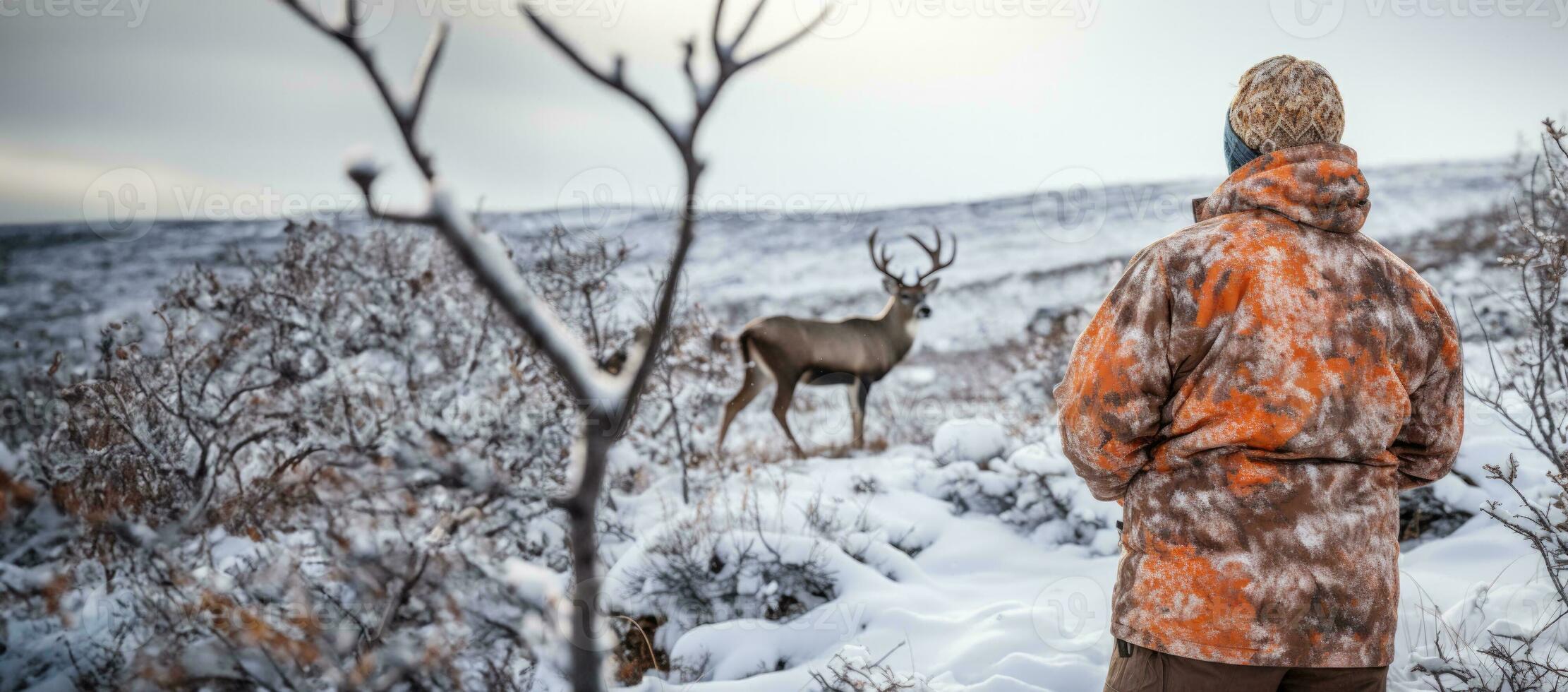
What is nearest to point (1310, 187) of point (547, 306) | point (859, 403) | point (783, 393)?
point (547, 306)

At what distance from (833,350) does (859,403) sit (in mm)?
651

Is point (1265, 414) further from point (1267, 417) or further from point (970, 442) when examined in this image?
point (970, 442)

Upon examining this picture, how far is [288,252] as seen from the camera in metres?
6.34

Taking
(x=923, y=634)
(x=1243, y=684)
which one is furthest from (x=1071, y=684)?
(x=1243, y=684)

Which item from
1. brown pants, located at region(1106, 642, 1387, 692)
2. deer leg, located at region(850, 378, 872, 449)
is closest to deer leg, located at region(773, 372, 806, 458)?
deer leg, located at region(850, 378, 872, 449)

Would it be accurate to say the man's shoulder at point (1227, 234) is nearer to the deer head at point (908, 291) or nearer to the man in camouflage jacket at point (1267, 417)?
the man in camouflage jacket at point (1267, 417)

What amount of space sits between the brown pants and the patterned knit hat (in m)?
1.08

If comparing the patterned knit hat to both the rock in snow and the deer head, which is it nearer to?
the rock in snow

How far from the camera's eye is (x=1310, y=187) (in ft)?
5.48

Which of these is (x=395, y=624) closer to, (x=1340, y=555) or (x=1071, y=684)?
(x=1340, y=555)

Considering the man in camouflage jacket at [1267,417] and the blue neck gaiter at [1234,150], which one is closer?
the man in camouflage jacket at [1267,417]

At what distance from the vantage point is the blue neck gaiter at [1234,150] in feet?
6.18

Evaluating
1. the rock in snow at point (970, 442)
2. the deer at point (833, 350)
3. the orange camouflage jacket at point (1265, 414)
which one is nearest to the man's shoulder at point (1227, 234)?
the orange camouflage jacket at point (1265, 414)

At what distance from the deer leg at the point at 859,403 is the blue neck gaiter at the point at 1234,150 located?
651cm
